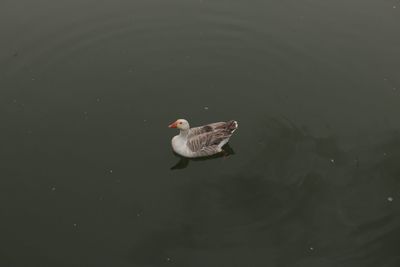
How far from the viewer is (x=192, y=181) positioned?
1092 centimetres

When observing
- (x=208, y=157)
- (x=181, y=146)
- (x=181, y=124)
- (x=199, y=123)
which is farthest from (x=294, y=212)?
(x=199, y=123)

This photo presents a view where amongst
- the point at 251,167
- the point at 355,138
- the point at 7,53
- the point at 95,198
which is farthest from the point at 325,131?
the point at 7,53

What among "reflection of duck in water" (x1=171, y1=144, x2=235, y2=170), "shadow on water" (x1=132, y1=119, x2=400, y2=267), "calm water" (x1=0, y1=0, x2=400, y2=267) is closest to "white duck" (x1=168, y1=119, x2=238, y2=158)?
"reflection of duck in water" (x1=171, y1=144, x2=235, y2=170)

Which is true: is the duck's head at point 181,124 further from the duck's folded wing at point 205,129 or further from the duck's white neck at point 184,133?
the duck's folded wing at point 205,129

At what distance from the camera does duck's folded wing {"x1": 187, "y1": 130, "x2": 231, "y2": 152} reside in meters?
11.1

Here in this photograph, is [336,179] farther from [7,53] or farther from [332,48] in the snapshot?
[7,53]

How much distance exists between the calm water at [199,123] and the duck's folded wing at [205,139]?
1.87 feet

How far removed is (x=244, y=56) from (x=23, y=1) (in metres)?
7.84

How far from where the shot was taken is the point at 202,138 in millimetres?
11047

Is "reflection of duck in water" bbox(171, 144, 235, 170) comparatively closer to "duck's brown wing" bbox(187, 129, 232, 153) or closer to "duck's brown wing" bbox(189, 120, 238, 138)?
"duck's brown wing" bbox(187, 129, 232, 153)

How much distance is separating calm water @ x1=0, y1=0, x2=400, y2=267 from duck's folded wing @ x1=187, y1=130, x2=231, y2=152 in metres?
0.57

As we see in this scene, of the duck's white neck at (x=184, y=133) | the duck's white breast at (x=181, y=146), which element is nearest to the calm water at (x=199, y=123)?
the duck's white breast at (x=181, y=146)

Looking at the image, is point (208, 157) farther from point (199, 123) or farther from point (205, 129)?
point (199, 123)

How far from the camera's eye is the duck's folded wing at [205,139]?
1105cm
